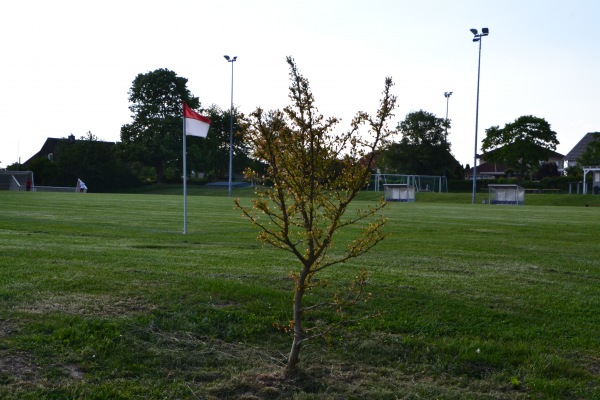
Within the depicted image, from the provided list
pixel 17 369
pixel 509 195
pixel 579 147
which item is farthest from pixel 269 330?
pixel 579 147

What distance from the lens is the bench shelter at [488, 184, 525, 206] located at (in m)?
57.4

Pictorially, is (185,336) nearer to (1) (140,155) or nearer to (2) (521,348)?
(2) (521,348)

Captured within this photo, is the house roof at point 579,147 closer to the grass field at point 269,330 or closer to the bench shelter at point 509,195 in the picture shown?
the bench shelter at point 509,195

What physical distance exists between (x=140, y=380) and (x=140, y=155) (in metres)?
85.6

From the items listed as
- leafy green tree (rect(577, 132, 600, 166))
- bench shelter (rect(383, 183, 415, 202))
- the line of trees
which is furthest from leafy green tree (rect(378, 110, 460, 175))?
bench shelter (rect(383, 183, 415, 202))

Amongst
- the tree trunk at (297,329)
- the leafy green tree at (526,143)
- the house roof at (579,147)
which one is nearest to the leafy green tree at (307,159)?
the tree trunk at (297,329)

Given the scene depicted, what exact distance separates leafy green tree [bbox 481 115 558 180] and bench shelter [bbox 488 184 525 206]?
44942 mm

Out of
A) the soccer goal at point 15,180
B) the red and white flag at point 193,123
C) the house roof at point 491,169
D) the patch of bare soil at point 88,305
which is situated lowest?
the patch of bare soil at point 88,305

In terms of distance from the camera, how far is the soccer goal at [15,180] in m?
72.0

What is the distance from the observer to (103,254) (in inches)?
477

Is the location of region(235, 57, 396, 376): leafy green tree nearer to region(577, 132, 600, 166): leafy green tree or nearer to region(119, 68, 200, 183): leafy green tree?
region(119, 68, 200, 183): leafy green tree

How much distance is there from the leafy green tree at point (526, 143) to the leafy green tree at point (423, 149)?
942 centimetres

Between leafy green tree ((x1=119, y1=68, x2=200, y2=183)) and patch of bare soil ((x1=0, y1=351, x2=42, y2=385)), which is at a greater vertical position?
leafy green tree ((x1=119, y1=68, x2=200, y2=183))

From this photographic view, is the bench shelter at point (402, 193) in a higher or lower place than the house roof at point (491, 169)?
lower
